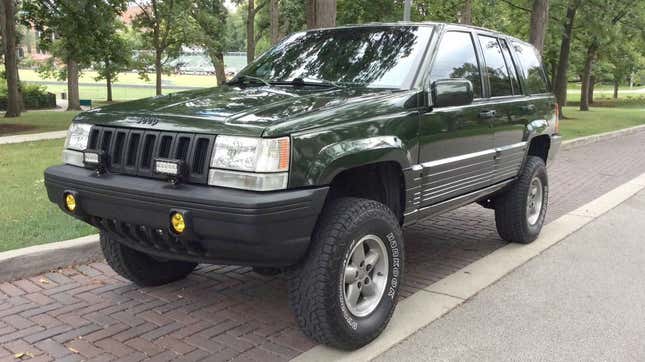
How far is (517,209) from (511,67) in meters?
1.30

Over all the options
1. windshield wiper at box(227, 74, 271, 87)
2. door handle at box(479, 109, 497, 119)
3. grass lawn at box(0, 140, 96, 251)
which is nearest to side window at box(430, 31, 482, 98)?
door handle at box(479, 109, 497, 119)

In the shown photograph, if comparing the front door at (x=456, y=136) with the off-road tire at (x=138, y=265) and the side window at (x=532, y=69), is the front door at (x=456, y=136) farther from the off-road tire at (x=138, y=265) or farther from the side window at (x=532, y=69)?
the off-road tire at (x=138, y=265)

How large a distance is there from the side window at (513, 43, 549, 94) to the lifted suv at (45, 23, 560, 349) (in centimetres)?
92

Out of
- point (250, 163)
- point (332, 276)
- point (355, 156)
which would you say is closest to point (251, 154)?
point (250, 163)

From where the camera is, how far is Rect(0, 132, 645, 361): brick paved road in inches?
139

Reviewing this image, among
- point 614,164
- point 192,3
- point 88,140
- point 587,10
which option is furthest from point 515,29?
point 88,140

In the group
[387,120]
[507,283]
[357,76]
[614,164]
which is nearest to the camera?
[387,120]

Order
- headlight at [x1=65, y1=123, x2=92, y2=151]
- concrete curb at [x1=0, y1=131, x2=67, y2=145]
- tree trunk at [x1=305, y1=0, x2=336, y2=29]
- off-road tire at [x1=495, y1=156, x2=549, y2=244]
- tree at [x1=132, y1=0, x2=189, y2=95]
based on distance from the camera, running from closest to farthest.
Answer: headlight at [x1=65, y1=123, x2=92, y2=151], off-road tire at [x1=495, y1=156, x2=549, y2=244], tree trunk at [x1=305, y1=0, x2=336, y2=29], concrete curb at [x1=0, y1=131, x2=67, y2=145], tree at [x1=132, y1=0, x2=189, y2=95]

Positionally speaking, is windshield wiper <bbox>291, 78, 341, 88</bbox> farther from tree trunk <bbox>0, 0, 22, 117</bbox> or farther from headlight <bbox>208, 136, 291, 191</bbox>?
tree trunk <bbox>0, 0, 22, 117</bbox>

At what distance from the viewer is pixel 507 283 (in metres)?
4.84

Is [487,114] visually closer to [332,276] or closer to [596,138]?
[332,276]

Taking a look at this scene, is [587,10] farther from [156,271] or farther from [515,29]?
[156,271]

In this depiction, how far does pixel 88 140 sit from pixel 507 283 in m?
3.26

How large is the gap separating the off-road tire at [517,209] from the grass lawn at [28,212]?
3.71 meters
